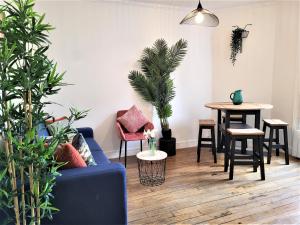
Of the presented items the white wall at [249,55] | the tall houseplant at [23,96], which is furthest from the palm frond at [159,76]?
the tall houseplant at [23,96]

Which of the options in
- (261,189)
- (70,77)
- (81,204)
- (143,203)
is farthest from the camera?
(70,77)

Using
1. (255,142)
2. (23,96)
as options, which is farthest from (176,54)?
(23,96)

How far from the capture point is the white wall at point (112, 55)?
3.81 metres

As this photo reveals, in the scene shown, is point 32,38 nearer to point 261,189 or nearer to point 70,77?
point 70,77

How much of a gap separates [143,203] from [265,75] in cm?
318

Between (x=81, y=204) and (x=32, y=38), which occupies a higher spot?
(x=32, y=38)

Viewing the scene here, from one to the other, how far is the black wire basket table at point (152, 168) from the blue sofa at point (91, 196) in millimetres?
928

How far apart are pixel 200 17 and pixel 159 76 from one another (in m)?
1.29

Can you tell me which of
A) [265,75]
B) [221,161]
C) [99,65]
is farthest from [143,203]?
[265,75]

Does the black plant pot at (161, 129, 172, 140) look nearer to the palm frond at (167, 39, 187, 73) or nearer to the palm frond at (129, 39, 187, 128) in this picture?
the palm frond at (129, 39, 187, 128)

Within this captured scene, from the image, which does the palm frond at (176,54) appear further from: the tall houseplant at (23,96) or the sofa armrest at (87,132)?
the tall houseplant at (23,96)

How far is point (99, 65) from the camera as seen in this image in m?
4.05

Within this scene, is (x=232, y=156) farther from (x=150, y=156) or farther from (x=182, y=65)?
(x=182, y=65)

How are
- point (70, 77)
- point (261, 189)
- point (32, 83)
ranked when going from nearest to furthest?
1. point (32, 83)
2. point (261, 189)
3. point (70, 77)
